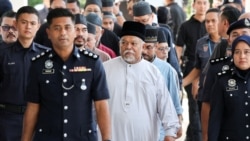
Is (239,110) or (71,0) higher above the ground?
(71,0)

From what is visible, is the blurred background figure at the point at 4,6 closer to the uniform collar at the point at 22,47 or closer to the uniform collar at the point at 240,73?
the uniform collar at the point at 22,47

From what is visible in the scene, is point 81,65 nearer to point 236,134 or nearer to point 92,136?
point 92,136

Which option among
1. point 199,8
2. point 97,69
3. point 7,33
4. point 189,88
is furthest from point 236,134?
point 199,8

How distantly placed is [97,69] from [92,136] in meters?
0.52

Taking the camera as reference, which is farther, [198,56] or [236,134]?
[198,56]

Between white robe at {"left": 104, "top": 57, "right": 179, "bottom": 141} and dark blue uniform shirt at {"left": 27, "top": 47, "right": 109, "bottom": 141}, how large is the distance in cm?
80

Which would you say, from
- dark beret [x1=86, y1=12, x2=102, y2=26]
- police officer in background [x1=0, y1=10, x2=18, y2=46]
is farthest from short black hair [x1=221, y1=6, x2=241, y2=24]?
police officer in background [x1=0, y1=10, x2=18, y2=46]

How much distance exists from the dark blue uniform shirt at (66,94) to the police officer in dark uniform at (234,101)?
106 centimetres

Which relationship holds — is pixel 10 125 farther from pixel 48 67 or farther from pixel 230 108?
pixel 230 108

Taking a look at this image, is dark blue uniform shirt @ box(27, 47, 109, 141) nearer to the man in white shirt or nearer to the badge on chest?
the badge on chest

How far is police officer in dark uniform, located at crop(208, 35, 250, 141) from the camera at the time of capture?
6789 millimetres

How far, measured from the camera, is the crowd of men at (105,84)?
20.8ft

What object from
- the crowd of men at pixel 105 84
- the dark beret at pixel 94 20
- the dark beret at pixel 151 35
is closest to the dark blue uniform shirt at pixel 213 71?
the crowd of men at pixel 105 84

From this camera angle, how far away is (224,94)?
6859mm
